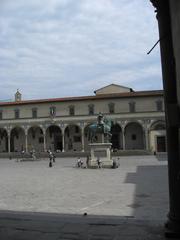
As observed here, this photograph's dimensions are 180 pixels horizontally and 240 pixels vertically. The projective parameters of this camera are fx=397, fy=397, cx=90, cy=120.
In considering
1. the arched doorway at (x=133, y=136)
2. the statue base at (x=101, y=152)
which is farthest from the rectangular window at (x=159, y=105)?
the statue base at (x=101, y=152)

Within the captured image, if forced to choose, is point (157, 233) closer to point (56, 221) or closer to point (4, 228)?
point (56, 221)

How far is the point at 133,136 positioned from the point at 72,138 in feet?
40.5

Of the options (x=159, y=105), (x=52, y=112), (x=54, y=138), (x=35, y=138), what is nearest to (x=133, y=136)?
(x=159, y=105)

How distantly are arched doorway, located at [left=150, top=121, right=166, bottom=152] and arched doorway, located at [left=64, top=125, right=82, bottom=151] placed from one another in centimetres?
1446

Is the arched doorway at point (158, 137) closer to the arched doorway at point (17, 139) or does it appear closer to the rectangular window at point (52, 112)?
the rectangular window at point (52, 112)

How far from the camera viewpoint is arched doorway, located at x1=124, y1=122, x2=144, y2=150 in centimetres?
7738

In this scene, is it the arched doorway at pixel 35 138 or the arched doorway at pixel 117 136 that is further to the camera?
the arched doorway at pixel 35 138

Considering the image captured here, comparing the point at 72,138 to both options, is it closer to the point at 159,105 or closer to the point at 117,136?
the point at 117,136

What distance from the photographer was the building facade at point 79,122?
7519cm

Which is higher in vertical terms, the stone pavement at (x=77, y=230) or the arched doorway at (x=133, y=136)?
the arched doorway at (x=133, y=136)

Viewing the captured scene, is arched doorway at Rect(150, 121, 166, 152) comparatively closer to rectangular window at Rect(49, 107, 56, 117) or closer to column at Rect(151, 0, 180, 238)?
rectangular window at Rect(49, 107, 56, 117)

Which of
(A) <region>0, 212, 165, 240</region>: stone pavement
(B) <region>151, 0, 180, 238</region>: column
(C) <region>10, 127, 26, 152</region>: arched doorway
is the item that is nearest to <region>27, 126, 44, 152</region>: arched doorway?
(C) <region>10, 127, 26, 152</region>: arched doorway

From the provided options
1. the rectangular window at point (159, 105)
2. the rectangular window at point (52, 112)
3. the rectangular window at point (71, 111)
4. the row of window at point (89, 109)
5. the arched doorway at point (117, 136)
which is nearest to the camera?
the rectangular window at point (159, 105)

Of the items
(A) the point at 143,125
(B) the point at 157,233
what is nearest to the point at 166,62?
(B) the point at 157,233
